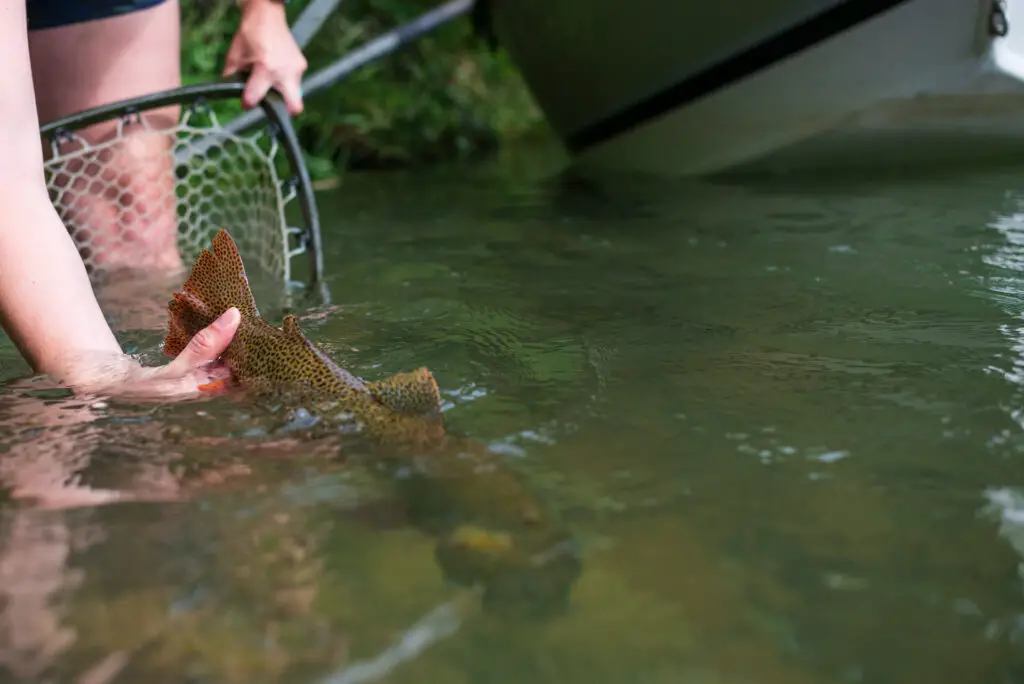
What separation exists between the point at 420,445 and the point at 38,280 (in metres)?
0.66

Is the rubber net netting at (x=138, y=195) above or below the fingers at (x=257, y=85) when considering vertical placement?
below

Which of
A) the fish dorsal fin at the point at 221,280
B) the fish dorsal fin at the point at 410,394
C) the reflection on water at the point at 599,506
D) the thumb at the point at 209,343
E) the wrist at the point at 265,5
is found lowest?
the reflection on water at the point at 599,506

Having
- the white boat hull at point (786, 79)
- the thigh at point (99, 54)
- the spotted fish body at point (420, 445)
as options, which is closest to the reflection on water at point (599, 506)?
the spotted fish body at point (420, 445)

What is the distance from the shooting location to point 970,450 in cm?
120

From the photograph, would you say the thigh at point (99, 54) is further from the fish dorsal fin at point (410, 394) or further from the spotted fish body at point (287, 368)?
the fish dorsal fin at point (410, 394)

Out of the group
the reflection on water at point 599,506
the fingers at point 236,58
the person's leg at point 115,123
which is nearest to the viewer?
the reflection on water at point 599,506

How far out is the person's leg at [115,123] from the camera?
2438 millimetres

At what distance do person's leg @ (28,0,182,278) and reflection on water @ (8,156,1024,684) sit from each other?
558mm

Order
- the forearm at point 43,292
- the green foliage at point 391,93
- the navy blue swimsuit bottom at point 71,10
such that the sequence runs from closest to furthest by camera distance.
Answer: the forearm at point 43,292 < the navy blue swimsuit bottom at point 71,10 < the green foliage at point 391,93

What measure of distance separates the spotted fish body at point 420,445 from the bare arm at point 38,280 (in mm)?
122

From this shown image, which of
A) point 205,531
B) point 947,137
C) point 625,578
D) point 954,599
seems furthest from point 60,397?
point 947,137

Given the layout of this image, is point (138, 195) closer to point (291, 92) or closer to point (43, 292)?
point (291, 92)

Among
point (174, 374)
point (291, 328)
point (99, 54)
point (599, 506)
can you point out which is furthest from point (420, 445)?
point (99, 54)

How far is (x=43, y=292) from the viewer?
4.65 feet
